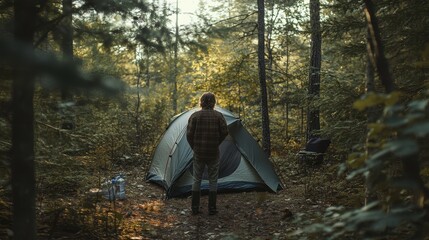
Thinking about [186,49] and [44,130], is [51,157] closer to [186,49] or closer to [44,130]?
[44,130]

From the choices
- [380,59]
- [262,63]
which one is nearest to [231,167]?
[262,63]

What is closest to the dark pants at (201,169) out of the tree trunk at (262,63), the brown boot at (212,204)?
the brown boot at (212,204)

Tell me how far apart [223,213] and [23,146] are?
4.30 meters

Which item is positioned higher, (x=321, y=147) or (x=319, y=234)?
(x=321, y=147)

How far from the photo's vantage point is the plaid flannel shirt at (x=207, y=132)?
6.63 m

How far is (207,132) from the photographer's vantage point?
6.66 meters

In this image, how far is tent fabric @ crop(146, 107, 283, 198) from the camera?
25.8 ft

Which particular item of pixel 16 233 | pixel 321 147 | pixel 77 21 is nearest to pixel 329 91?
pixel 321 147

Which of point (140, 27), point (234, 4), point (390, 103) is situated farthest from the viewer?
point (234, 4)

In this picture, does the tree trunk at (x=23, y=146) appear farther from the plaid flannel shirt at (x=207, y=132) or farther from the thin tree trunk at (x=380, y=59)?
the plaid flannel shirt at (x=207, y=132)

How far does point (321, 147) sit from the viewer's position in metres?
9.16

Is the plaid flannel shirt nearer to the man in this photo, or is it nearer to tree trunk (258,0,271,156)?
the man

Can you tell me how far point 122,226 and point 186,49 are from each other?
8.48 feet

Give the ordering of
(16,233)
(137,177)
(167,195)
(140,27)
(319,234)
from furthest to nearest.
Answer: (137,177)
(167,195)
(140,27)
(319,234)
(16,233)
